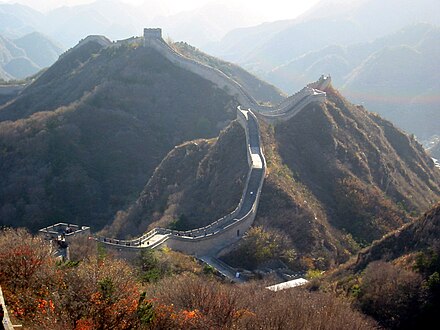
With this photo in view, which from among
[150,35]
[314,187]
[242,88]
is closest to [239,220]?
[314,187]

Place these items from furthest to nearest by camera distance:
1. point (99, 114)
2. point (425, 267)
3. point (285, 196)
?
point (99, 114)
point (285, 196)
point (425, 267)

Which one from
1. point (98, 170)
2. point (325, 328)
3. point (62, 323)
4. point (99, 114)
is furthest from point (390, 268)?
point (99, 114)

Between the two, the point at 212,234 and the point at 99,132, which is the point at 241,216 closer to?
the point at 212,234

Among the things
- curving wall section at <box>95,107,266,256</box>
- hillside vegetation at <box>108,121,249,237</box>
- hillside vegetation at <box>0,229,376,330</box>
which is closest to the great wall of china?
curving wall section at <box>95,107,266,256</box>

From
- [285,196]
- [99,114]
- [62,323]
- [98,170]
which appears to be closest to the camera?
[62,323]

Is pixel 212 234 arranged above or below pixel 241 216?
below

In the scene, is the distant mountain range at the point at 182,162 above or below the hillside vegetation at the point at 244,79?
below

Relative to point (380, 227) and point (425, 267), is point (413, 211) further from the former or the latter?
point (425, 267)

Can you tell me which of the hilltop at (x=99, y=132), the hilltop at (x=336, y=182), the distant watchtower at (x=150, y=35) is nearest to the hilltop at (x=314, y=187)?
the hilltop at (x=336, y=182)

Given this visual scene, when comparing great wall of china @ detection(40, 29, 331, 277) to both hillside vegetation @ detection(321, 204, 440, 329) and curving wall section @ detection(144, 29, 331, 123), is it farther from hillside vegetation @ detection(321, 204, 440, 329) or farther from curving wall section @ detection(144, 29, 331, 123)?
hillside vegetation @ detection(321, 204, 440, 329)

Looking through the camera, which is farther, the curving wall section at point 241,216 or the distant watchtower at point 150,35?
the distant watchtower at point 150,35

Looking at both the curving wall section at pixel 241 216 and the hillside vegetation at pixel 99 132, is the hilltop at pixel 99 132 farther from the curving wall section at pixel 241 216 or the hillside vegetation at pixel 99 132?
the curving wall section at pixel 241 216
